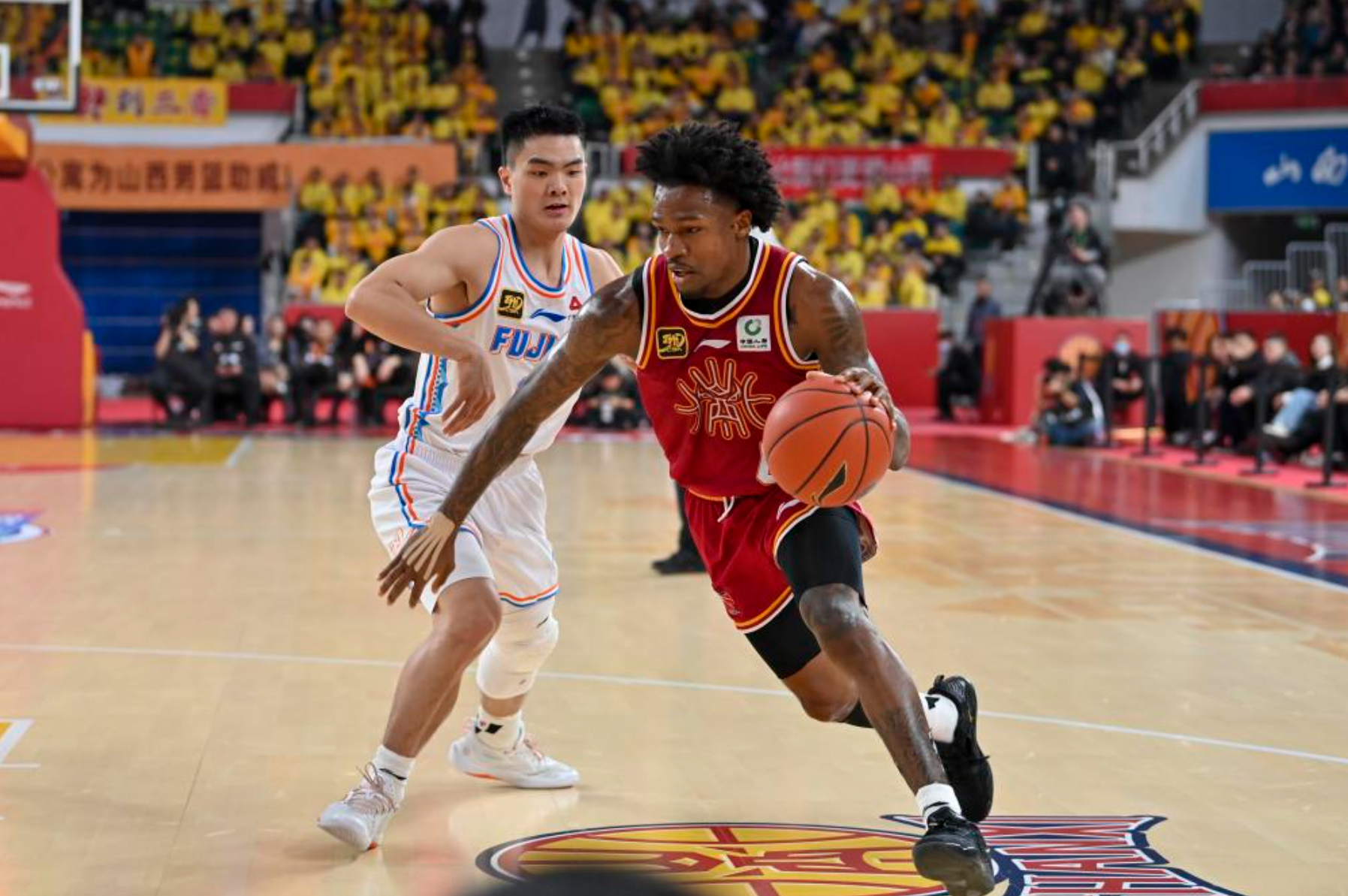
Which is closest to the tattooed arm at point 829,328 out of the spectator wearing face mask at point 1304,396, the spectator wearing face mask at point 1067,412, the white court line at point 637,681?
the white court line at point 637,681

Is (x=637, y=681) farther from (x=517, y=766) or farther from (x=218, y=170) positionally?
(x=218, y=170)

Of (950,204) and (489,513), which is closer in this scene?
(489,513)

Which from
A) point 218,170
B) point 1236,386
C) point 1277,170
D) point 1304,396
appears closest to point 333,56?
point 218,170

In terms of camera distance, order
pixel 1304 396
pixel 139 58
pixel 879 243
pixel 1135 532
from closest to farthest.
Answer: pixel 1135 532 → pixel 1304 396 → pixel 879 243 → pixel 139 58

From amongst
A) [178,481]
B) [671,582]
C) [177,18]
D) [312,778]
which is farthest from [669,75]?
[312,778]

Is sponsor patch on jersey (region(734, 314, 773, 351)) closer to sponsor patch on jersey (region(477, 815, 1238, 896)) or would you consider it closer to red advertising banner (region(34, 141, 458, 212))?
sponsor patch on jersey (region(477, 815, 1238, 896))

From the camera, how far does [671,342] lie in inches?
171

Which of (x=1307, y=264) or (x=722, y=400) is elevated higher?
(x=1307, y=264)

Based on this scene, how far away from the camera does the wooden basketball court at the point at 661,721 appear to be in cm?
435

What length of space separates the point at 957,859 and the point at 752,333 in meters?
1.38

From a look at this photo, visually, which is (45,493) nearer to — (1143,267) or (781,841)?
(781,841)

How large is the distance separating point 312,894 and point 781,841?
1.20m

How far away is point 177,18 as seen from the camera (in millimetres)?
29234

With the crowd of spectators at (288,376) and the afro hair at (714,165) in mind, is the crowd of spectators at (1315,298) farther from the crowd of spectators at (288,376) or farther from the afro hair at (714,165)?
the afro hair at (714,165)
